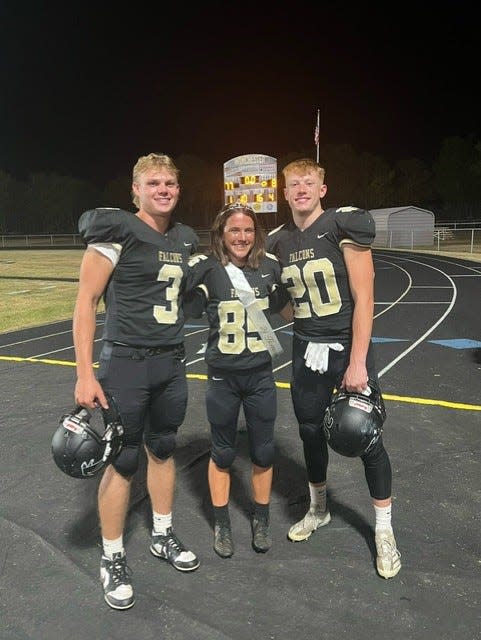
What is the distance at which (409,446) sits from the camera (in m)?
4.61

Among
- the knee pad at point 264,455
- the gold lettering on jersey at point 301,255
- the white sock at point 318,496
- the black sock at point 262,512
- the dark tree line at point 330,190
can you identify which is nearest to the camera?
the gold lettering on jersey at point 301,255

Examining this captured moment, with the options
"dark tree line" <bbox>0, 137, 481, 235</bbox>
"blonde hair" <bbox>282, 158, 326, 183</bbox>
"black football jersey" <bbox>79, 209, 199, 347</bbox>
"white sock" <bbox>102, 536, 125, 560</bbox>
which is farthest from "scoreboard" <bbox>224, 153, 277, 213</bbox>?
"dark tree line" <bbox>0, 137, 481, 235</bbox>

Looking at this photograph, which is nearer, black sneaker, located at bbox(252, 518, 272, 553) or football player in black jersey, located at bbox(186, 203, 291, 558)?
football player in black jersey, located at bbox(186, 203, 291, 558)

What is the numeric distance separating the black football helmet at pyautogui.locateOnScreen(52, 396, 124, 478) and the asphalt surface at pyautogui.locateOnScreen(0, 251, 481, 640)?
69 cm

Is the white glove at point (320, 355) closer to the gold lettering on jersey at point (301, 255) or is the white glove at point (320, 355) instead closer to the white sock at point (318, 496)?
the gold lettering on jersey at point (301, 255)

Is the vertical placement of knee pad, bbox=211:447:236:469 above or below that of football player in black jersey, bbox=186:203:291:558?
below

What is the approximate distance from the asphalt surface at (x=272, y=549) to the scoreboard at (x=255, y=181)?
22.4m

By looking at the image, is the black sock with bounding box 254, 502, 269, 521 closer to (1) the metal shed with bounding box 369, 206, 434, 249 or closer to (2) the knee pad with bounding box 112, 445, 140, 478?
(2) the knee pad with bounding box 112, 445, 140, 478

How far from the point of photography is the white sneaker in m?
3.23

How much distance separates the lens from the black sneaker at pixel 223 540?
307cm

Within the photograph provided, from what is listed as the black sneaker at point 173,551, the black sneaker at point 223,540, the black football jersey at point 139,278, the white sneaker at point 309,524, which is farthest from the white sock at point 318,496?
the black football jersey at point 139,278

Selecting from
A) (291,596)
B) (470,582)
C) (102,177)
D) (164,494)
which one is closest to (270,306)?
(164,494)

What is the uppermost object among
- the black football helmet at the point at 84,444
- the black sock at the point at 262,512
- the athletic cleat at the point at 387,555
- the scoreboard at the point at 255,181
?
the scoreboard at the point at 255,181

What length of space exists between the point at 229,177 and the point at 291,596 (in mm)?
26935
